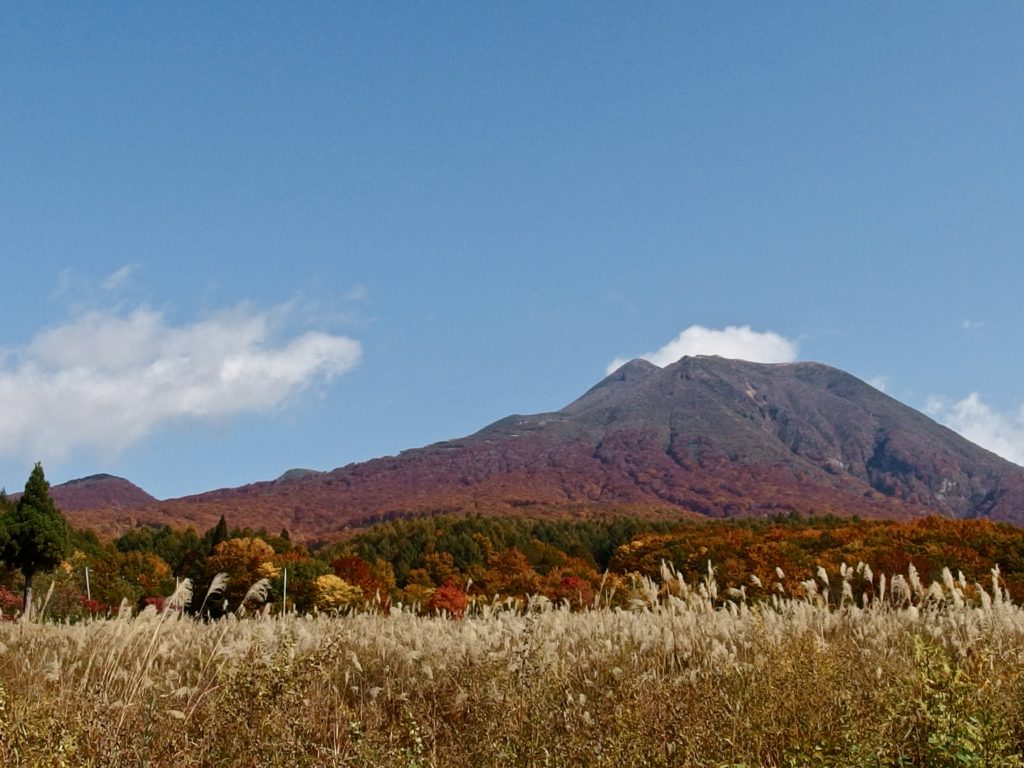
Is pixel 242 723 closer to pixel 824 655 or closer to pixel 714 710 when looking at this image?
pixel 714 710

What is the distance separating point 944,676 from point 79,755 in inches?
147

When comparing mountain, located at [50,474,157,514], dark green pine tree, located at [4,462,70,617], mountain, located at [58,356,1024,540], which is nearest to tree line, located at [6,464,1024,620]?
dark green pine tree, located at [4,462,70,617]

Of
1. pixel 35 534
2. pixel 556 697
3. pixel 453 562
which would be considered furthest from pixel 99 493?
pixel 556 697

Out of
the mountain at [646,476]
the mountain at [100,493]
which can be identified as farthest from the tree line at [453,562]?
the mountain at [100,493]

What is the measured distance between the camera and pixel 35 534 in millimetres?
24781

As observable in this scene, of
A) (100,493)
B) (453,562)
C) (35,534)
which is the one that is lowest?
(453,562)

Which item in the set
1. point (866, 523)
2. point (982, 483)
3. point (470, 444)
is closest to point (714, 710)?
point (866, 523)

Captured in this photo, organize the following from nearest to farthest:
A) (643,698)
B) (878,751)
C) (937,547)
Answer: (878,751), (643,698), (937,547)

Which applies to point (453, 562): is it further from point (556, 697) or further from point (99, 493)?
point (99, 493)

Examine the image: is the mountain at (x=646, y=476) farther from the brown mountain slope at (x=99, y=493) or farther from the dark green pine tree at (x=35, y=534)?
the dark green pine tree at (x=35, y=534)

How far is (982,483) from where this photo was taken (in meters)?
180

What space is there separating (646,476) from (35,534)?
373 ft

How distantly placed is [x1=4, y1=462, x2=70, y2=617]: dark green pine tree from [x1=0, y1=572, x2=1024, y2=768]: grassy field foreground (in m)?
21.1

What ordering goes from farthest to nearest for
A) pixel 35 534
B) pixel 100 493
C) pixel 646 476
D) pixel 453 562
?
pixel 100 493, pixel 646 476, pixel 453 562, pixel 35 534
